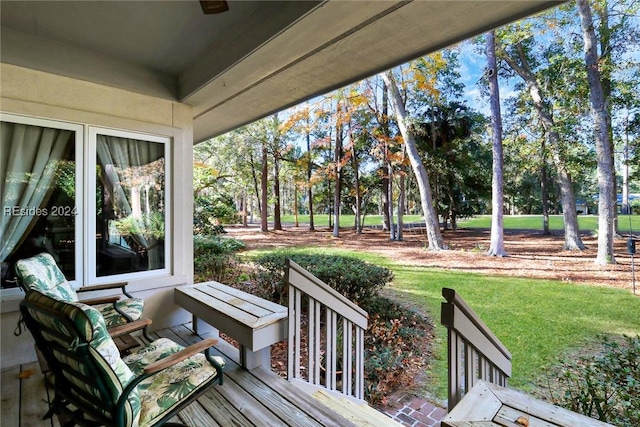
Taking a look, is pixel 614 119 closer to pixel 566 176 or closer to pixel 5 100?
pixel 566 176

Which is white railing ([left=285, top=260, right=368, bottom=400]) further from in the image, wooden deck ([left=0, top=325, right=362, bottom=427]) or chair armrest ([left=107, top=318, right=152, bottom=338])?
chair armrest ([left=107, top=318, right=152, bottom=338])

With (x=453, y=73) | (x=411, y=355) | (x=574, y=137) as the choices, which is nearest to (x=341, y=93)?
(x=453, y=73)

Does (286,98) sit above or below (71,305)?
above

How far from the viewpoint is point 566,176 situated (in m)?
8.71

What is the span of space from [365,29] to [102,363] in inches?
95.4

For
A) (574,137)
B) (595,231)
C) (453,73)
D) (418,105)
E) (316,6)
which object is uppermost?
(453,73)

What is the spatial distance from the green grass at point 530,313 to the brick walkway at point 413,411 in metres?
0.31

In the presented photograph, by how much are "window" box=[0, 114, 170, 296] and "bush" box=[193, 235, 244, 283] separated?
3428 mm

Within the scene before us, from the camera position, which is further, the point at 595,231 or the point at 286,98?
the point at 595,231

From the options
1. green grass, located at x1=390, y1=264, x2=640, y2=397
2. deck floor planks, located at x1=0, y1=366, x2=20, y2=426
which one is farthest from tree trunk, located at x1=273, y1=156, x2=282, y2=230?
deck floor planks, located at x1=0, y1=366, x2=20, y2=426

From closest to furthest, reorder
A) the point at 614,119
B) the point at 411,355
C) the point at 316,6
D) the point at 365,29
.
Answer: the point at 316,6, the point at 365,29, the point at 411,355, the point at 614,119

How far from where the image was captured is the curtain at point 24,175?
2547 mm

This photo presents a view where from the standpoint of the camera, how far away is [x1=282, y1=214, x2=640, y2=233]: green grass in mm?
7785

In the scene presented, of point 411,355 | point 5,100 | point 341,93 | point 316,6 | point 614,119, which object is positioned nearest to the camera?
point 316,6
